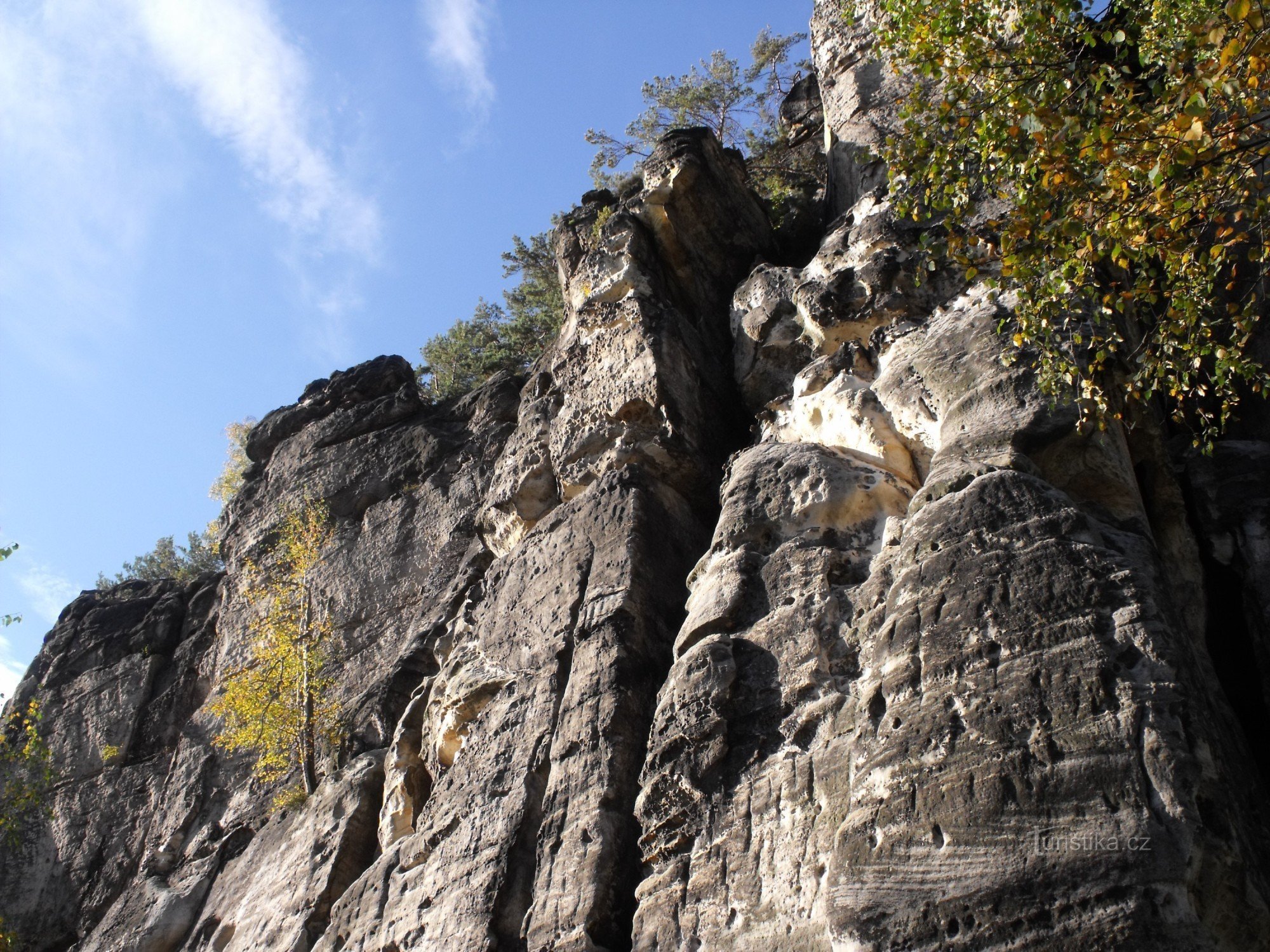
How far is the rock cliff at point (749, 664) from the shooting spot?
7781 mm

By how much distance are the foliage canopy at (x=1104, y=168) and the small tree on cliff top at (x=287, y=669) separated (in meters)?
12.3

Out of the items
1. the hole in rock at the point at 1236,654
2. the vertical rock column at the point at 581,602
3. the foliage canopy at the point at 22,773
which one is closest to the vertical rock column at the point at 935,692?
the hole in rock at the point at 1236,654

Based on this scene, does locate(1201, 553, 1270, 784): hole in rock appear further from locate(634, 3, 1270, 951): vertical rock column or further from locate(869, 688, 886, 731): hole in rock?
locate(869, 688, 886, 731): hole in rock

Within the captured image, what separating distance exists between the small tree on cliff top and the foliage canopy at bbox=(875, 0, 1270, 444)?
12301 millimetres

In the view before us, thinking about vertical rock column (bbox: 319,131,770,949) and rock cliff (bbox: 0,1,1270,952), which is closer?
rock cliff (bbox: 0,1,1270,952)

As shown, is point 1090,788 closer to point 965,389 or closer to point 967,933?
point 967,933

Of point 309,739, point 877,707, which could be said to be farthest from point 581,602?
point 309,739

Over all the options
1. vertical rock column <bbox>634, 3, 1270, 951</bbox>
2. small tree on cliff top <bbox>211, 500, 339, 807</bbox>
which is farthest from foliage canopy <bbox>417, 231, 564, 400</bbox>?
vertical rock column <bbox>634, 3, 1270, 951</bbox>

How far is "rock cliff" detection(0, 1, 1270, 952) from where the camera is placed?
25.5ft

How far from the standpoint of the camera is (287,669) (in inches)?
773

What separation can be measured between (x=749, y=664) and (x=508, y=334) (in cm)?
1967

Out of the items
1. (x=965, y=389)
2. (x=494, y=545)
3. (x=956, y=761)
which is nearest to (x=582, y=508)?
(x=494, y=545)

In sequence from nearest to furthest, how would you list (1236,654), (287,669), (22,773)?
(1236,654) → (287,669) → (22,773)

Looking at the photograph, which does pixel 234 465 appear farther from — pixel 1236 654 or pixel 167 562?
pixel 1236 654
